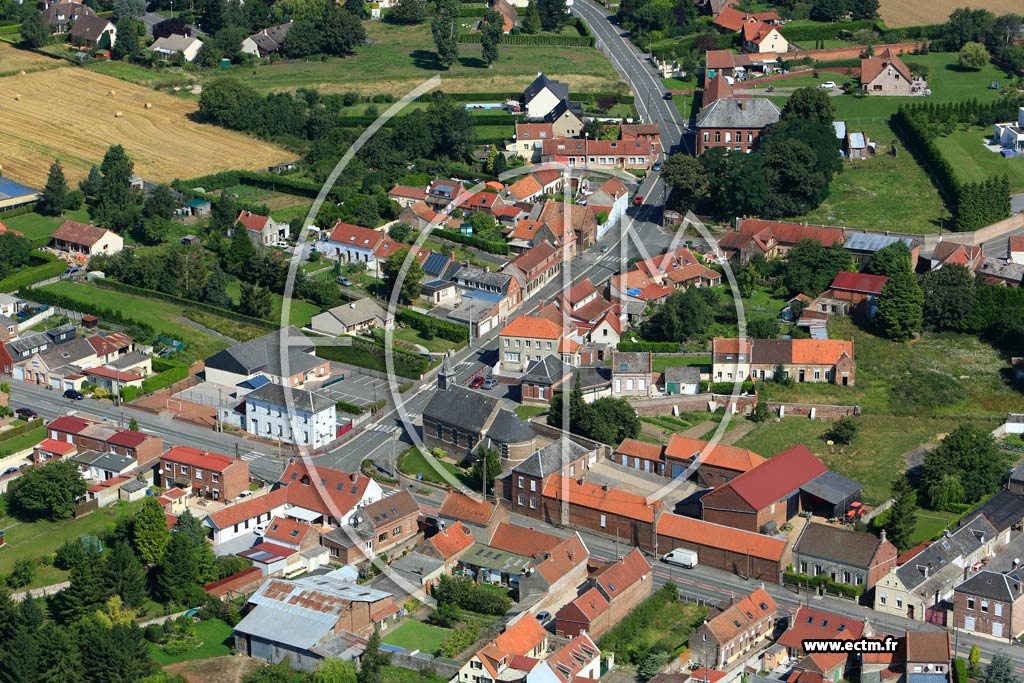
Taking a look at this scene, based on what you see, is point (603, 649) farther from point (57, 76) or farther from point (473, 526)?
point (57, 76)

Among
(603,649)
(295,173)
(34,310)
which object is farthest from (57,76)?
(603,649)

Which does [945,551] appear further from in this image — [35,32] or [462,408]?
[35,32]

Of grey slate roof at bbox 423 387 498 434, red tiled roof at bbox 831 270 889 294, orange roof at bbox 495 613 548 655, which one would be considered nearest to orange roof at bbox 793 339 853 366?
red tiled roof at bbox 831 270 889 294

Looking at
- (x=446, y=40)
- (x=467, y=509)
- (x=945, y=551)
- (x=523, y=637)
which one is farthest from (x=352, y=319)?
(x=446, y=40)

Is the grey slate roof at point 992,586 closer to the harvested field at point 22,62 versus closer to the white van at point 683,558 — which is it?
the white van at point 683,558

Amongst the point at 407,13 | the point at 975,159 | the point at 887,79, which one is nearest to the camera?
the point at 975,159

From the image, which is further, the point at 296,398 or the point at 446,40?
the point at 446,40

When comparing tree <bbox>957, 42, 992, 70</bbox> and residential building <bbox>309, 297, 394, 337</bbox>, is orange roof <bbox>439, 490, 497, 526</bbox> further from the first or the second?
tree <bbox>957, 42, 992, 70</bbox>
